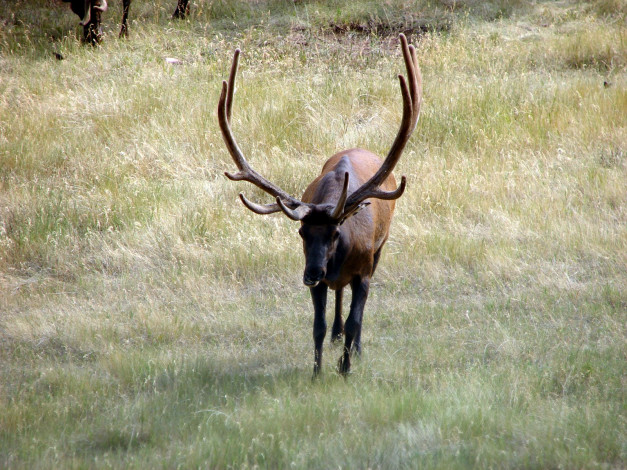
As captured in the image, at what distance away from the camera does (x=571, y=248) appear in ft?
25.2

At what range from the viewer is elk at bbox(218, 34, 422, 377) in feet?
16.4

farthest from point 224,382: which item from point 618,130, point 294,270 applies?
point 618,130

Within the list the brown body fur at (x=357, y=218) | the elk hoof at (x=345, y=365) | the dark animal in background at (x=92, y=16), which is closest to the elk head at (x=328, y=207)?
the brown body fur at (x=357, y=218)

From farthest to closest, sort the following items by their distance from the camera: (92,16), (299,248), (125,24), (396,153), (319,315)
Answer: (125,24), (92,16), (299,248), (319,315), (396,153)

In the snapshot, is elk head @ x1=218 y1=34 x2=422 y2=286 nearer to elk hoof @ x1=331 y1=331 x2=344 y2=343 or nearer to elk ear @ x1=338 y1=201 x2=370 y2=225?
elk ear @ x1=338 y1=201 x2=370 y2=225

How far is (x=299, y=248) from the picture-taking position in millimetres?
7922

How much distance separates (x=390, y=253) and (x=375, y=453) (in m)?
3.85

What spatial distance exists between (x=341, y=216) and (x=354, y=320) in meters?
0.90

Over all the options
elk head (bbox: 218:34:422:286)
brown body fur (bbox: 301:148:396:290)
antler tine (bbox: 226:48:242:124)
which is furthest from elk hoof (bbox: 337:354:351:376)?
antler tine (bbox: 226:48:242:124)

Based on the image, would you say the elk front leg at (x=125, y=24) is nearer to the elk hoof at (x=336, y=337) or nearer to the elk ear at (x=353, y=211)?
the elk hoof at (x=336, y=337)

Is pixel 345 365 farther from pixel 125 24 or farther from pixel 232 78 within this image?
pixel 125 24

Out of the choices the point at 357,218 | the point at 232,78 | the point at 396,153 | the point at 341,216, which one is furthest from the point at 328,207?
the point at 232,78

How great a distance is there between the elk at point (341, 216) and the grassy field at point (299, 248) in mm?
494

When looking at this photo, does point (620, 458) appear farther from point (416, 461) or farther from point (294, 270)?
point (294, 270)
